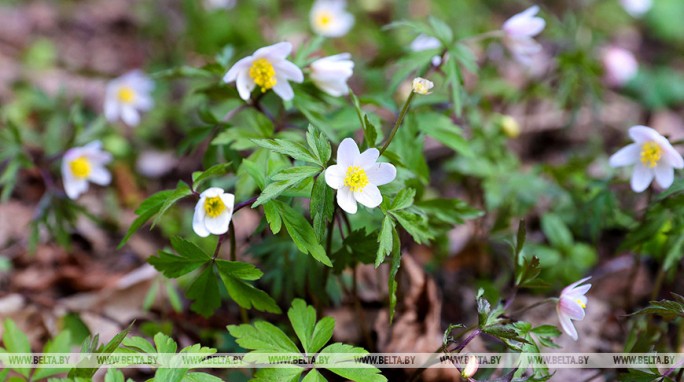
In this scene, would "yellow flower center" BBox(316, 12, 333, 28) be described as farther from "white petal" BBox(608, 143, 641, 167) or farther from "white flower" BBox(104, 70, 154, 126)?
"white petal" BBox(608, 143, 641, 167)

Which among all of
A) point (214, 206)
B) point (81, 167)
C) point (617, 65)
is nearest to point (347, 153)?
point (214, 206)

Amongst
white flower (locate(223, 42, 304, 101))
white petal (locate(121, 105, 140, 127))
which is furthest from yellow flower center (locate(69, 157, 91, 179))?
white flower (locate(223, 42, 304, 101))

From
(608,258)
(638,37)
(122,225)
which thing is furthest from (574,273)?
(638,37)

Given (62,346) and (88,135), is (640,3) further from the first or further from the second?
(62,346)

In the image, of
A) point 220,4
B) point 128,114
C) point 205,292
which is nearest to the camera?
point 205,292

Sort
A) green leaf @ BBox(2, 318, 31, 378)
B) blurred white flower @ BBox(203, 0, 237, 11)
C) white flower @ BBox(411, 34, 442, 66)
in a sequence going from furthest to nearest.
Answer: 1. blurred white flower @ BBox(203, 0, 237, 11)
2. white flower @ BBox(411, 34, 442, 66)
3. green leaf @ BBox(2, 318, 31, 378)

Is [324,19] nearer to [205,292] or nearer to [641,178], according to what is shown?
[641,178]
